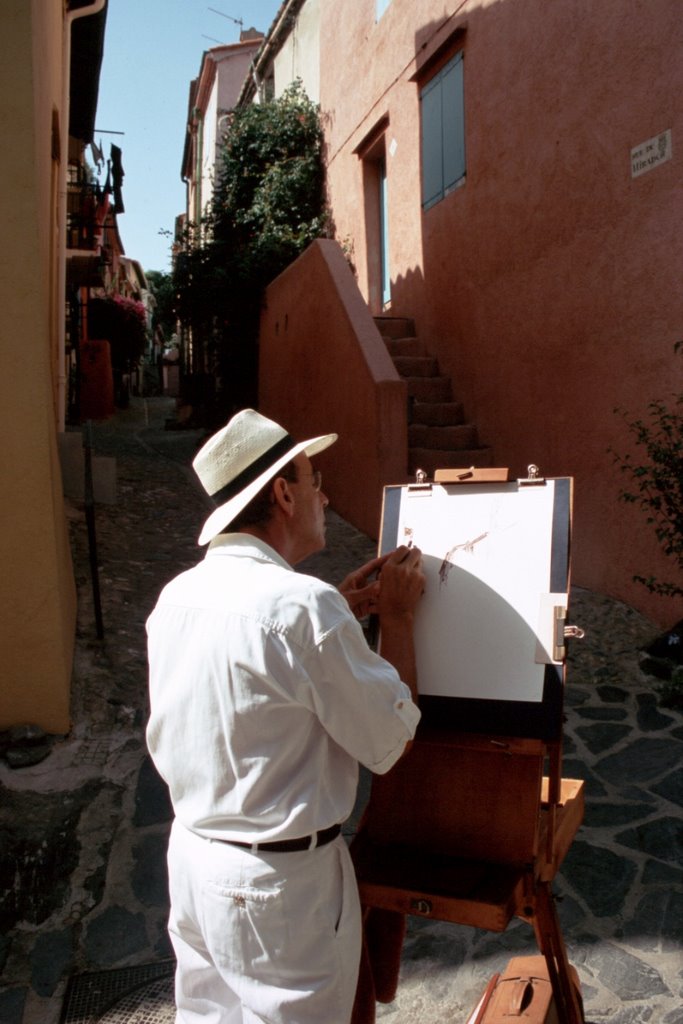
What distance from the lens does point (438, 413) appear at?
29.4 ft

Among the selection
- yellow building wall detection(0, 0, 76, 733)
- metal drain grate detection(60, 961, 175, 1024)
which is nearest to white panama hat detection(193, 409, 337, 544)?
metal drain grate detection(60, 961, 175, 1024)

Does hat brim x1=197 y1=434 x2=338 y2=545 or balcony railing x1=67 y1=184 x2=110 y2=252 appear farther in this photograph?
balcony railing x1=67 y1=184 x2=110 y2=252

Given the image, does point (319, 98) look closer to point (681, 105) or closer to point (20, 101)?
point (681, 105)

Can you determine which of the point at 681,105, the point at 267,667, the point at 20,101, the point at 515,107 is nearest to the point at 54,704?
the point at 20,101

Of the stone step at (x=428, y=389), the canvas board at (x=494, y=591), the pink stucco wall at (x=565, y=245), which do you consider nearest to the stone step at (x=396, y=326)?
the pink stucco wall at (x=565, y=245)

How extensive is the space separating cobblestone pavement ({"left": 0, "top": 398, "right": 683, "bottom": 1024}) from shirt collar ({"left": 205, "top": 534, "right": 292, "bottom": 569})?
1.99 metres

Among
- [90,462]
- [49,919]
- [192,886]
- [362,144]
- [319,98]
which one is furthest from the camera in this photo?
[319,98]

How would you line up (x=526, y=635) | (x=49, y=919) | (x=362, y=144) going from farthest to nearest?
1. (x=362, y=144)
2. (x=49, y=919)
3. (x=526, y=635)

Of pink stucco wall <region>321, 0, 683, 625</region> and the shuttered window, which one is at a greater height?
the shuttered window

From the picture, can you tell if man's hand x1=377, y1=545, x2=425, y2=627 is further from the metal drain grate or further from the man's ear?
the metal drain grate

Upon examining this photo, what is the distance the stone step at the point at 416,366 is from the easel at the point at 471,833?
23.2ft

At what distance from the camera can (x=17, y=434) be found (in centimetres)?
458

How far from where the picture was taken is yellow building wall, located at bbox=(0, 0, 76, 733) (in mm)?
4531

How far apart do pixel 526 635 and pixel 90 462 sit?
12.5 feet
